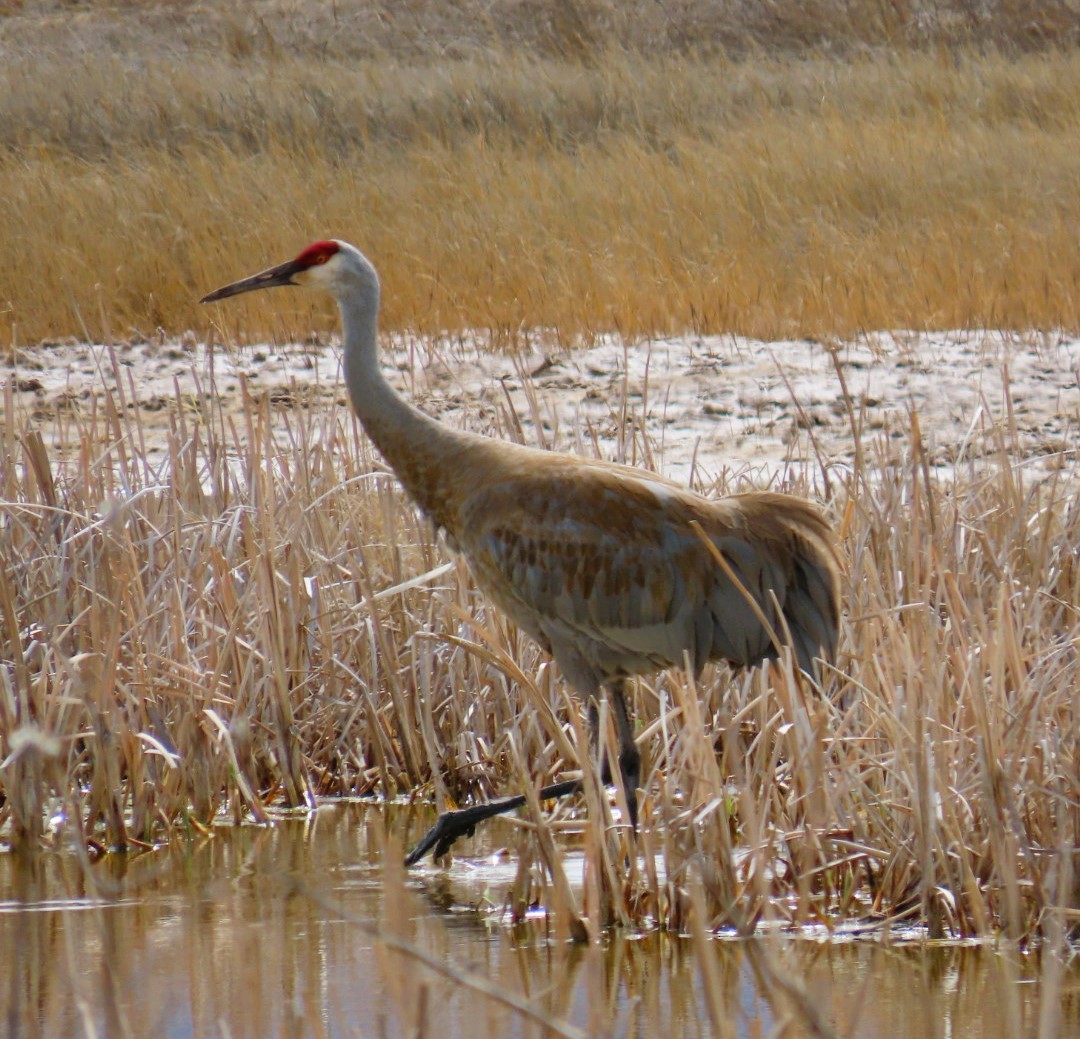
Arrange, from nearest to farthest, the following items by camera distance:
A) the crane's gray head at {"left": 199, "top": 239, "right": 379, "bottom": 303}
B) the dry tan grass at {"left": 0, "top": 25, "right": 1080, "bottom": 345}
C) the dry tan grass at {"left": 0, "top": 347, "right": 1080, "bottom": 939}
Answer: the dry tan grass at {"left": 0, "top": 347, "right": 1080, "bottom": 939}
the crane's gray head at {"left": 199, "top": 239, "right": 379, "bottom": 303}
the dry tan grass at {"left": 0, "top": 25, "right": 1080, "bottom": 345}

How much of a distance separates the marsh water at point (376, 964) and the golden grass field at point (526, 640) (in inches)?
5.3

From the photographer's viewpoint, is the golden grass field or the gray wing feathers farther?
the gray wing feathers

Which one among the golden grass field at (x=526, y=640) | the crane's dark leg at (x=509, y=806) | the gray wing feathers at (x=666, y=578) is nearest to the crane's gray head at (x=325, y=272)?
the golden grass field at (x=526, y=640)

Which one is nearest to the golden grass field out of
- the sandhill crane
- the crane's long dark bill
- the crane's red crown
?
the sandhill crane

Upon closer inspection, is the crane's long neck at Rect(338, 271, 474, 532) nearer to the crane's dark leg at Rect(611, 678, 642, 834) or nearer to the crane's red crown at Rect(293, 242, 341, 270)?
the crane's red crown at Rect(293, 242, 341, 270)

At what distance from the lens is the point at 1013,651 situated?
12.3 feet

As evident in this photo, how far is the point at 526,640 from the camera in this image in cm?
493

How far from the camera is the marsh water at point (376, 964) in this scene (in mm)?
3268

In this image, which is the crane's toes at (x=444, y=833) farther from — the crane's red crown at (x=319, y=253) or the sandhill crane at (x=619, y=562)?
the crane's red crown at (x=319, y=253)

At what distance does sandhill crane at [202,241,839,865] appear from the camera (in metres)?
4.10

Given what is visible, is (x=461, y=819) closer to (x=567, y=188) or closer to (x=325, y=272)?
(x=325, y=272)

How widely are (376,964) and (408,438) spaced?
1269 mm

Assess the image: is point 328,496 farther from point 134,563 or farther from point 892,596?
point 892,596

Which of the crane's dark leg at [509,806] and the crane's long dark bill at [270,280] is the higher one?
the crane's long dark bill at [270,280]
